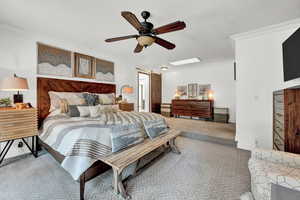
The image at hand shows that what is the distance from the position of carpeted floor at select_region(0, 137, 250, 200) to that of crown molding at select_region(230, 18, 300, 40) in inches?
102

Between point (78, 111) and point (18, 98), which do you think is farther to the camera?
point (78, 111)

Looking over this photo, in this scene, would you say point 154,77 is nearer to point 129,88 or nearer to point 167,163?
point 129,88

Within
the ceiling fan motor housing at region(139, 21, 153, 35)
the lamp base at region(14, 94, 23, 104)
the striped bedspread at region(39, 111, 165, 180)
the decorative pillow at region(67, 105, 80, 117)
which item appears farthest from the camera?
the decorative pillow at region(67, 105, 80, 117)

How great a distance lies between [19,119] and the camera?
7.07 feet

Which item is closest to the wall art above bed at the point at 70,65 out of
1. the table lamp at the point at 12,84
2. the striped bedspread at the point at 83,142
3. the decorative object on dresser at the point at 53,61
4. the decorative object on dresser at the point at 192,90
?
the decorative object on dresser at the point at 53,61

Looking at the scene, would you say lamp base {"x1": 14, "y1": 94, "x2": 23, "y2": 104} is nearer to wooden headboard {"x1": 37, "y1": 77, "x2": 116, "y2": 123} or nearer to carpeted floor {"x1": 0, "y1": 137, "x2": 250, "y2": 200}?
wooden headboard {"x1": 37, "y1": 77, "x2": 116, "y2": 123}

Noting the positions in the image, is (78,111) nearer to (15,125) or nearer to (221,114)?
(15,125)

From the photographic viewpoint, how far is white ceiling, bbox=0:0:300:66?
6.09 ft

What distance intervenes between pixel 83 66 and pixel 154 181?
3.32 metres

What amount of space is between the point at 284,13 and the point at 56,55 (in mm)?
4593

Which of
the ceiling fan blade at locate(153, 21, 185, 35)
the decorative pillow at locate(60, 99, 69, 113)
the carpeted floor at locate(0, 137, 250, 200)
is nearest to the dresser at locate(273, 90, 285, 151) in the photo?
the carpeted floor at locate(0, 137, 250, 200)

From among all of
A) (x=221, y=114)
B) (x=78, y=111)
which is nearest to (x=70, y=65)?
(x=78, y=111)

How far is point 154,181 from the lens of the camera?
5.76ft

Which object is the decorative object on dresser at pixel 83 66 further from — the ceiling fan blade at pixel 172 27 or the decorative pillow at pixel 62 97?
the ceiling fan blade at pixel 172 27
